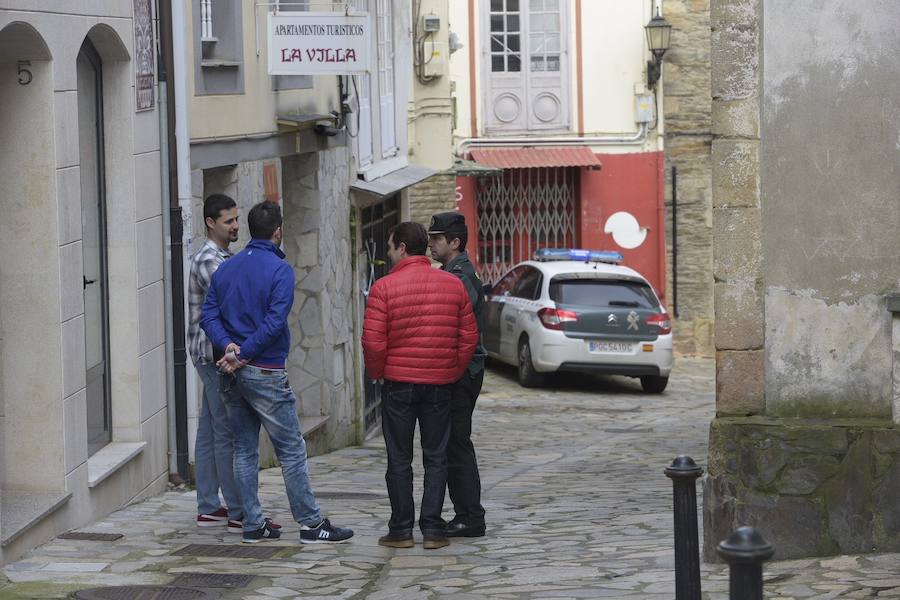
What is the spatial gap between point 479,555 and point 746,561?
3.94 metres

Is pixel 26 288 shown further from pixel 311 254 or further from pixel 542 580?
pixel 311 254

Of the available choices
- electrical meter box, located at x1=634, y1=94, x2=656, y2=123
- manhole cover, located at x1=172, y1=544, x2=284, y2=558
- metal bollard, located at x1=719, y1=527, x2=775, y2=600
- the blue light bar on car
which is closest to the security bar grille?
electrical meter box, located at x1=634, y1=94, x2=656, y2=123

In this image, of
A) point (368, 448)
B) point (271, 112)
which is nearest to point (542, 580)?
point (271, 112)

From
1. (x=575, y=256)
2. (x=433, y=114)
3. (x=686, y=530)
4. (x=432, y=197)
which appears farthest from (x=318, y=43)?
(x=575, y=256)

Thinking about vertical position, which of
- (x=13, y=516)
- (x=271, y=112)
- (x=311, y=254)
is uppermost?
(x=271, y=112)

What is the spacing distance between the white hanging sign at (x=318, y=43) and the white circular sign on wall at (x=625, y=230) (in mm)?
14586

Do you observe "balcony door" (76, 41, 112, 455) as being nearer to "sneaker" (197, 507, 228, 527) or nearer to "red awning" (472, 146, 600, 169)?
"sneaker" (197, 507, 228, 527)

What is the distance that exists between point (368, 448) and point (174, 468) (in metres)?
5.05

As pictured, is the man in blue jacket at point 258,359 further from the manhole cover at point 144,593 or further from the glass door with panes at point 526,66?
the glass door with panes at point 526,66

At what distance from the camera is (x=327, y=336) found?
48.2 ft

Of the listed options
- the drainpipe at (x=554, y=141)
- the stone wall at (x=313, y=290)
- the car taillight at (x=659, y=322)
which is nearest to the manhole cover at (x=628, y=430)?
the car taillight at (x=659, y=322)

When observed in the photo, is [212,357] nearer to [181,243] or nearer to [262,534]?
[262,534]

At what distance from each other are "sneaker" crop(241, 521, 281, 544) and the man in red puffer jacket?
1.81ft

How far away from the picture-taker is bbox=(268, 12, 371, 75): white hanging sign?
12383 mm
